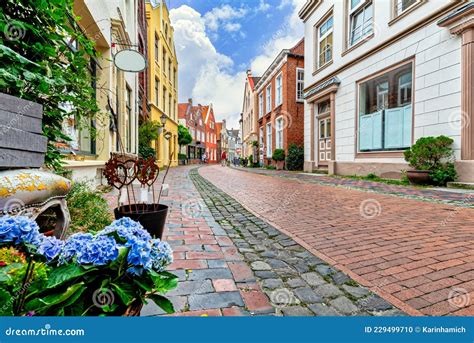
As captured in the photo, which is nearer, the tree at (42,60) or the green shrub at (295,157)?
the tree at (42,60)

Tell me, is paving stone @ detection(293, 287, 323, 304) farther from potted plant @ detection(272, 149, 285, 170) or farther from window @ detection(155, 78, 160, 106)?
window @ detection(155, 78, 160, 106)

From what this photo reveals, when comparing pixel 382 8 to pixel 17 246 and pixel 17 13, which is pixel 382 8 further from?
pixel 17 246

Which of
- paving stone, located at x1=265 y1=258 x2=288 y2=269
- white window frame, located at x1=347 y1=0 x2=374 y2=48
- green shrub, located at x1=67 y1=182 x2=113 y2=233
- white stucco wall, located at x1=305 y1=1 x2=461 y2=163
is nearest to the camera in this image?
paving stone, located at x1=265 y1=258 x2=288 y2=269

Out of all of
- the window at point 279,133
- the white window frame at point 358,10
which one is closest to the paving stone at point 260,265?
the white window frame at point 358,10

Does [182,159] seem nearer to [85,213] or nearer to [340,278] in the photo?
[85,213]

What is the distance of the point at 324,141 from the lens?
40.6ft

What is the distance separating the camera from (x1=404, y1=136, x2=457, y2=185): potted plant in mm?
6277

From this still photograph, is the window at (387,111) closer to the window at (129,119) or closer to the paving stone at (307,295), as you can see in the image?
the paving stone at (307,295)

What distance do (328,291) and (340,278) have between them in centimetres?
24

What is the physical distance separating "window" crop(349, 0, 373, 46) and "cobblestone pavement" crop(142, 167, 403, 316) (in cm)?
958

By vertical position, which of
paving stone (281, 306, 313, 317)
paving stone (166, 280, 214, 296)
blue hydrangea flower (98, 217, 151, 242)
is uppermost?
blue hydrangea flower (98, 217, 151, 242)

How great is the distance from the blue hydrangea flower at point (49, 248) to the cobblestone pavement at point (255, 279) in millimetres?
653

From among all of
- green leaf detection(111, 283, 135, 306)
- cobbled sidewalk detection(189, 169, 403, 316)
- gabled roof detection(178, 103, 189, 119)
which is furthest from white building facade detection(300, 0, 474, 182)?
gabled roof detection(178, 103, 189, 119)

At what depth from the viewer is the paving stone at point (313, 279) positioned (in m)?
1.90
